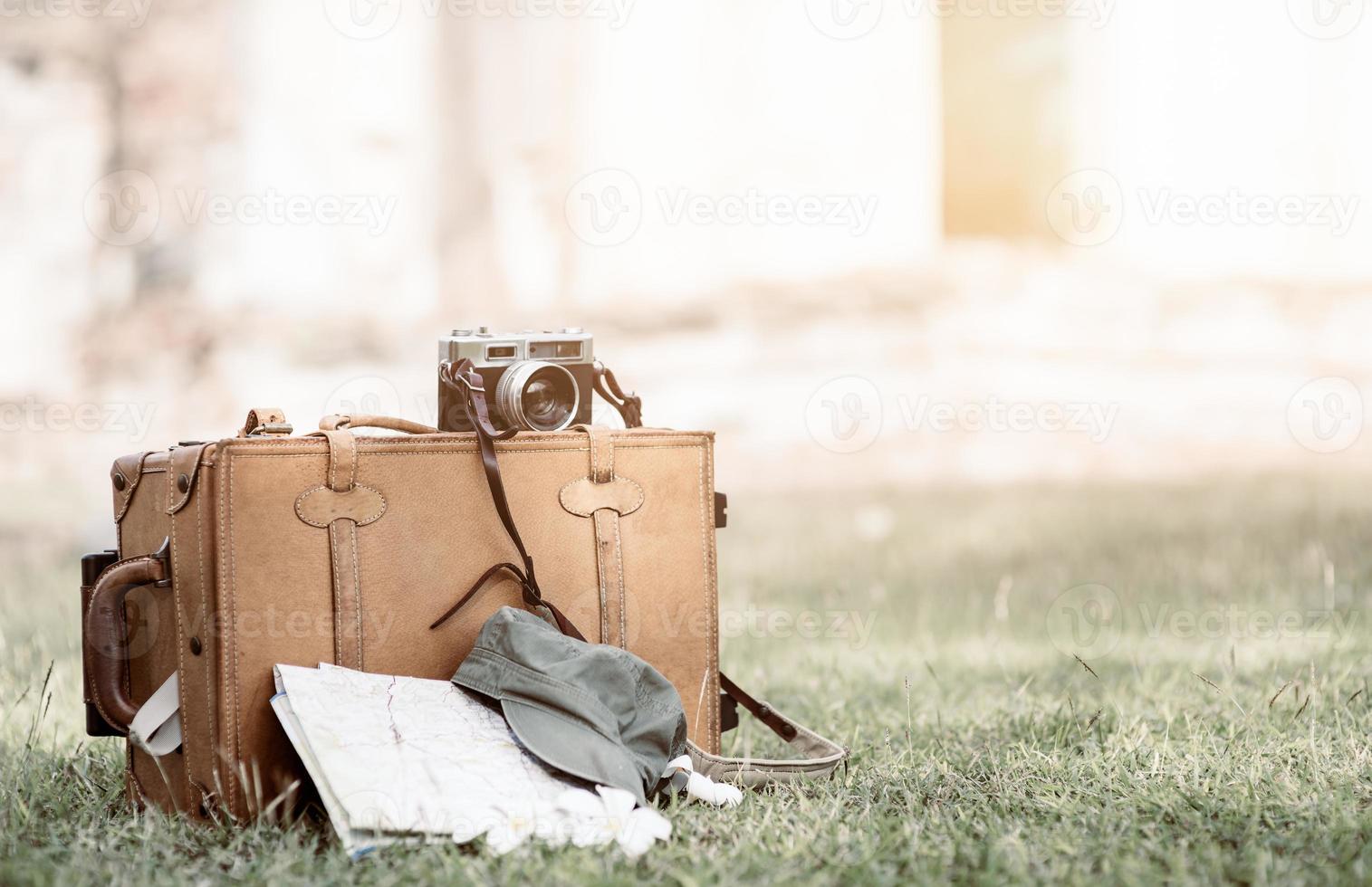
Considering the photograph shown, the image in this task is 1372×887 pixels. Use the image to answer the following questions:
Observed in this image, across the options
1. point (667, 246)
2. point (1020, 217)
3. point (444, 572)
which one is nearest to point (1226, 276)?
point (1020, 217)

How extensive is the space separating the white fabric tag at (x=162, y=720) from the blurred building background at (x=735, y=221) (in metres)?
4.88

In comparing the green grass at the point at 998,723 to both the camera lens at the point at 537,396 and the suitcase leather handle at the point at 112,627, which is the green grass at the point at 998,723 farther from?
the camera lens at the point at 537,396

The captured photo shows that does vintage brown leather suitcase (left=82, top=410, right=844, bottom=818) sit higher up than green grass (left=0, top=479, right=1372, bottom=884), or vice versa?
vintage brown leather suitcase (left=82, top=410, right=844, bottom=818)

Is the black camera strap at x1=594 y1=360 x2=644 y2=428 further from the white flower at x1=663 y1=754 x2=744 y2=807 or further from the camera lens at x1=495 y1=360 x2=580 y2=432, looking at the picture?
the white flower at x1=663 y1=754 x2=744 y2=807

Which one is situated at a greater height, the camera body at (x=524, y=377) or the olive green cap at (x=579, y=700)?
the camera body at (x=524, y=377)

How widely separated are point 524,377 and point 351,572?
50cm

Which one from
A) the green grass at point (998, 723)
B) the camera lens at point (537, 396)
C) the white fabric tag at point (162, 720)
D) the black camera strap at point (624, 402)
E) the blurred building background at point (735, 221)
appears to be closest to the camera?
the green grass at point (998, 723)

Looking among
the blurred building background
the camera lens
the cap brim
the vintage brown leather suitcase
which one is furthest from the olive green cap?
the blurred building background

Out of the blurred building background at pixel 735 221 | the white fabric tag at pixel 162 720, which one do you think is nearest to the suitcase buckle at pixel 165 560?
the white fabric tag at pixel 162 720

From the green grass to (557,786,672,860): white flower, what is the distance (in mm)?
43

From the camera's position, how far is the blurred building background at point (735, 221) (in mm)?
6863

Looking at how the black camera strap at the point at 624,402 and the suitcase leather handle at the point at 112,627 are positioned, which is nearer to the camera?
the suitcase leather handle at the point at 112,627

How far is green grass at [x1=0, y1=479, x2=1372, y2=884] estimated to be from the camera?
1852mm

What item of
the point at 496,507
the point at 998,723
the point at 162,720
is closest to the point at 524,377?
the point at 496,507
